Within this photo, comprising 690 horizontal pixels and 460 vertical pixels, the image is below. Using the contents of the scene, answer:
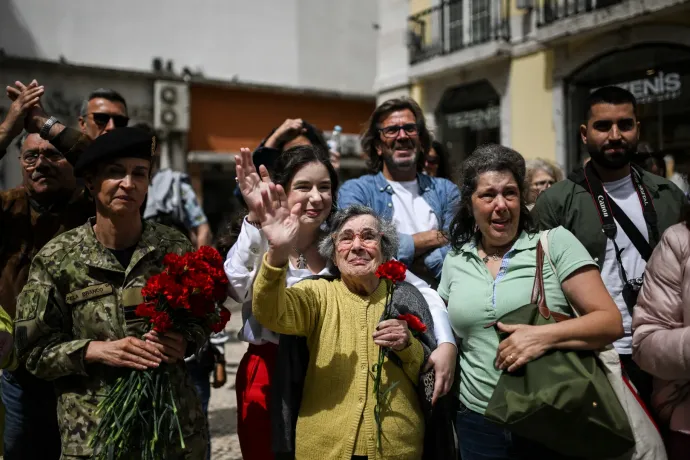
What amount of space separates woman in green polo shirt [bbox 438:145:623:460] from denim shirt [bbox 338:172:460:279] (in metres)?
0.49

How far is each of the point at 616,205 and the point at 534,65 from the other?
9.33 m

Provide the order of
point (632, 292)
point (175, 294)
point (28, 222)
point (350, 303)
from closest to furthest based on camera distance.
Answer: point (175, 294) → point (350, 303) → point (632, 292) → point (28, 222)

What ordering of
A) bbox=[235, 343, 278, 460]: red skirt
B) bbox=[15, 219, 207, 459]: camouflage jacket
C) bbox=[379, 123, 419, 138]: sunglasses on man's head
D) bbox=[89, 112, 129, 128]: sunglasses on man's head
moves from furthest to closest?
bbox=[89, 112, 129, 128]: sunglasses on man's head, bbox=[379, 123, 419, 138]: sunglasses on man's head, bbox=[235, 343, 278, 460]: red skirt, bbox=[15, 219, 207, 459]: camouflage jacket

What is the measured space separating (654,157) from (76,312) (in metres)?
4.80

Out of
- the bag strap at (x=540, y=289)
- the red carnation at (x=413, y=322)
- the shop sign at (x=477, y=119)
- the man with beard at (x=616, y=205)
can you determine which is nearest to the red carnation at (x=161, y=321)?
Answer: the red carnation at (x=413, y=322)

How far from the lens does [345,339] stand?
2.69m

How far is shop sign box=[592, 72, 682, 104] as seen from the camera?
9.83 m

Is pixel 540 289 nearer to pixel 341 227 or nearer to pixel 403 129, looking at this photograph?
pixel 341 227

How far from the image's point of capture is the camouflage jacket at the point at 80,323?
2480mm

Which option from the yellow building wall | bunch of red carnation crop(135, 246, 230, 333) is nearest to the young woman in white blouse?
bunch of red carnation crop(135, 246, 230, 333)

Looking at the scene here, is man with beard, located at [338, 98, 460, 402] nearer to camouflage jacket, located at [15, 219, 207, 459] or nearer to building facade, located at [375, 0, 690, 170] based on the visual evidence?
camouflage jacket, located at [15, 219, 207, 459]

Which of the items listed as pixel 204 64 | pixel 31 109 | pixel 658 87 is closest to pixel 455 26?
pixel 658 87

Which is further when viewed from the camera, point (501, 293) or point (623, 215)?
point (623, 215)

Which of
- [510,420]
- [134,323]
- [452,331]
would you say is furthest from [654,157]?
[134,323]
